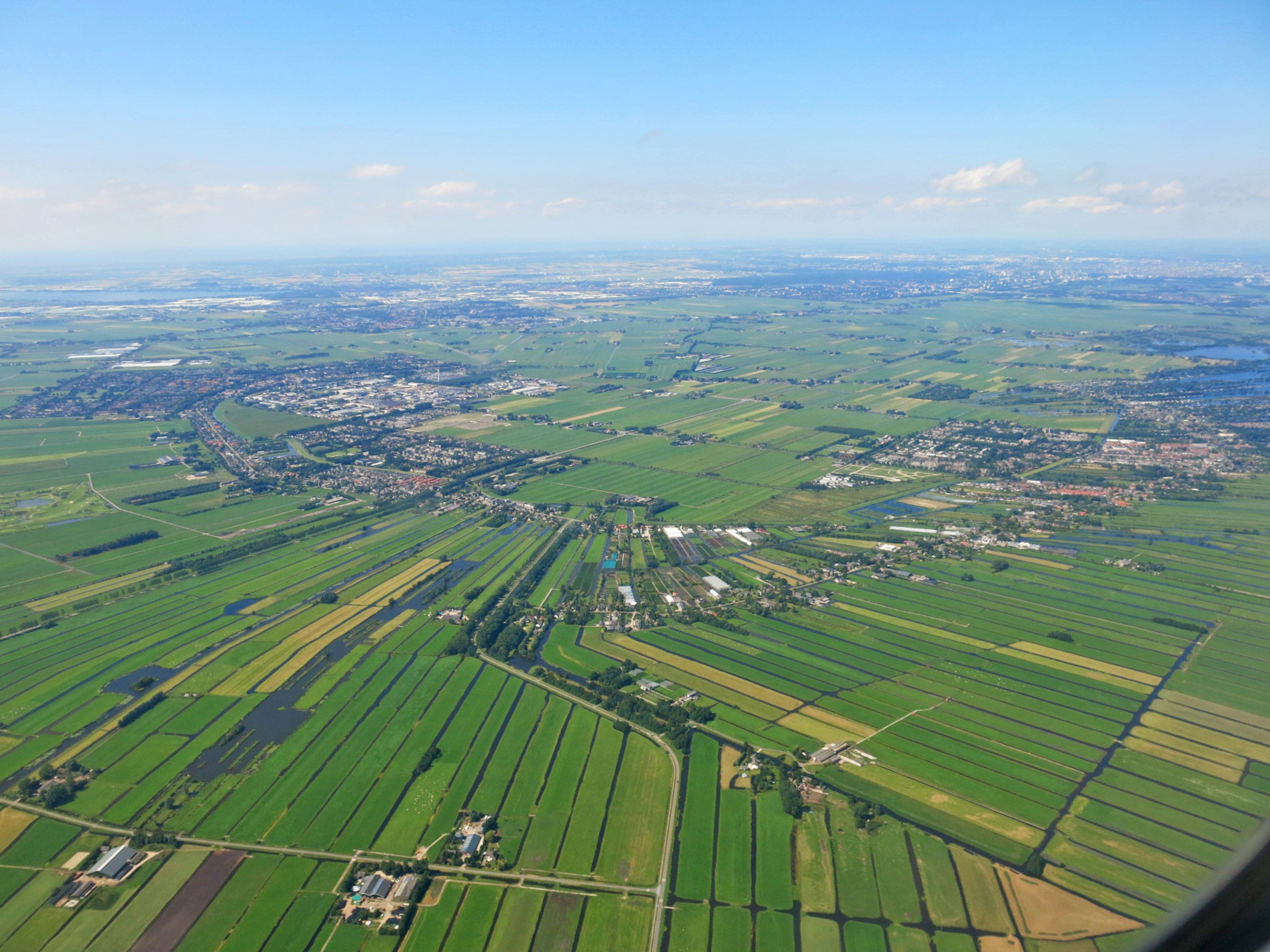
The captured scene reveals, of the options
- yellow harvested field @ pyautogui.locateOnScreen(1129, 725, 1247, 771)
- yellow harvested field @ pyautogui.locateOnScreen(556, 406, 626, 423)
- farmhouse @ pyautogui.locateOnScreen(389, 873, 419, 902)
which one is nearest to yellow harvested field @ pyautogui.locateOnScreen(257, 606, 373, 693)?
farmhouse @ pyautogui.locateOnScreen(389, 873, 419, 902)

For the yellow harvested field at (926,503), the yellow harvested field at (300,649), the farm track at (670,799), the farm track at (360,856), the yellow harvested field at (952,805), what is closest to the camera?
the farm track at (670,799)

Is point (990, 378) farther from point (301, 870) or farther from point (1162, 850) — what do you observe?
point (301, 870)

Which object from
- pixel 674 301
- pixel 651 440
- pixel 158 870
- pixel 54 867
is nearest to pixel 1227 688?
pixel 158 870

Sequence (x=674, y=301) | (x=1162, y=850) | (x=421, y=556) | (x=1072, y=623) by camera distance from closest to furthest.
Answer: (x=1162, y=850) → (x=1072, y=623) → (x=421, y=556) → (x=674, y=301)

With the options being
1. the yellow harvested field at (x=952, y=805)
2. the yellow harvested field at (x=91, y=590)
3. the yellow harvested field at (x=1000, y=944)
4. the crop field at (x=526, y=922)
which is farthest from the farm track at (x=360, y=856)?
the yellow harvested field at (x=91, y=590)

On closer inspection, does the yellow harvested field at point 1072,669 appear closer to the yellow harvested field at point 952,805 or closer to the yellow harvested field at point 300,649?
the yellow harvested field at point 952,805

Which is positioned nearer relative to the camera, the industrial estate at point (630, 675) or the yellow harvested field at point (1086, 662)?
the industrial estate at point (630, 675)
